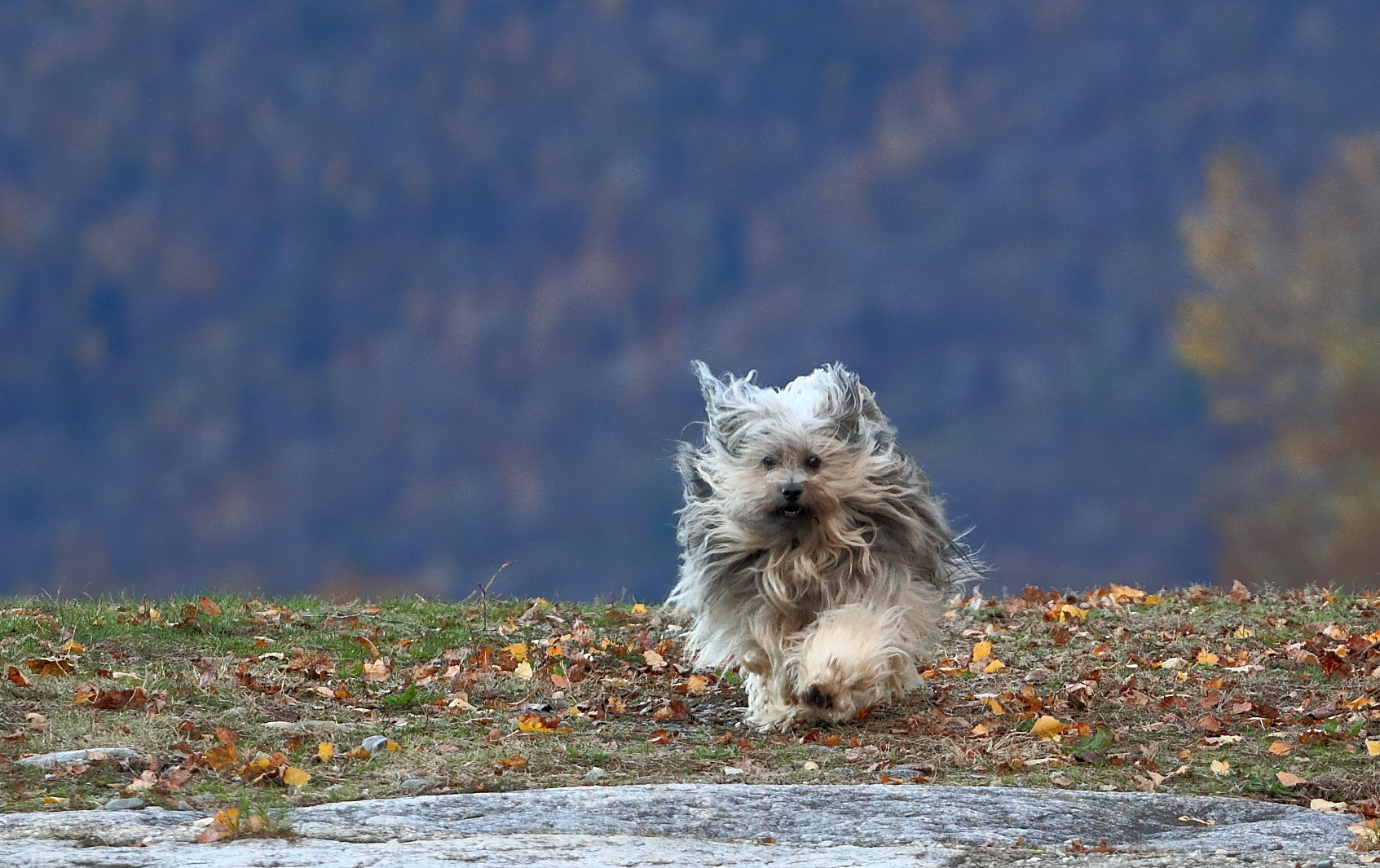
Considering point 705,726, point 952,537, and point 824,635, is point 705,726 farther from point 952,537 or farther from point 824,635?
point 952,537

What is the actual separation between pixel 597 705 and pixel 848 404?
2.24m

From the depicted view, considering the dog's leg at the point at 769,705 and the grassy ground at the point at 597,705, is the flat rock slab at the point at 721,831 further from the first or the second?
the dog's leg at the point at 769,705

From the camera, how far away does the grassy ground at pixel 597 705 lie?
7.32 meters

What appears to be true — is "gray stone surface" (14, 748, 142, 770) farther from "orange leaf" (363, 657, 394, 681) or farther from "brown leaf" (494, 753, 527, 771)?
"orange leaf" (363, 657, 394, 681)

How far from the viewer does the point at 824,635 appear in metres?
8.23

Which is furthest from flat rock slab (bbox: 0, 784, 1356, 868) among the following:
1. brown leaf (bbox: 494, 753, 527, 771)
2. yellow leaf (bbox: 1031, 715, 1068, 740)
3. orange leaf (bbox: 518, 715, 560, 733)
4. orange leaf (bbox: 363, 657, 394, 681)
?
orange leaf (bbox: 363, 657, 394, 681)

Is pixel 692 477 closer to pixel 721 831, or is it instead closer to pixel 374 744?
pixel 374 744

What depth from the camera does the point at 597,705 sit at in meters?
9.40

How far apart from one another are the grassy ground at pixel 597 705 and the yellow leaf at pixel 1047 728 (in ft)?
0.04

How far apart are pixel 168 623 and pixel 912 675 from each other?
18.2ft

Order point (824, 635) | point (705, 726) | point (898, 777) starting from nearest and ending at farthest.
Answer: point (898, 777) < point (824, 635) < point (705, 726)

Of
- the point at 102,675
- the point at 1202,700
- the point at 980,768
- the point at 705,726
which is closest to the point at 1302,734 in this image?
the point at 1202,700

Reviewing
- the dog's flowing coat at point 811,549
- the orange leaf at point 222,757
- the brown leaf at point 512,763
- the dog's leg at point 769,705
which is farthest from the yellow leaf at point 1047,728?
the orange leaf at point 222,757

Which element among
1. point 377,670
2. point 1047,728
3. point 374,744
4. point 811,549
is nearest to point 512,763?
point 374,744
